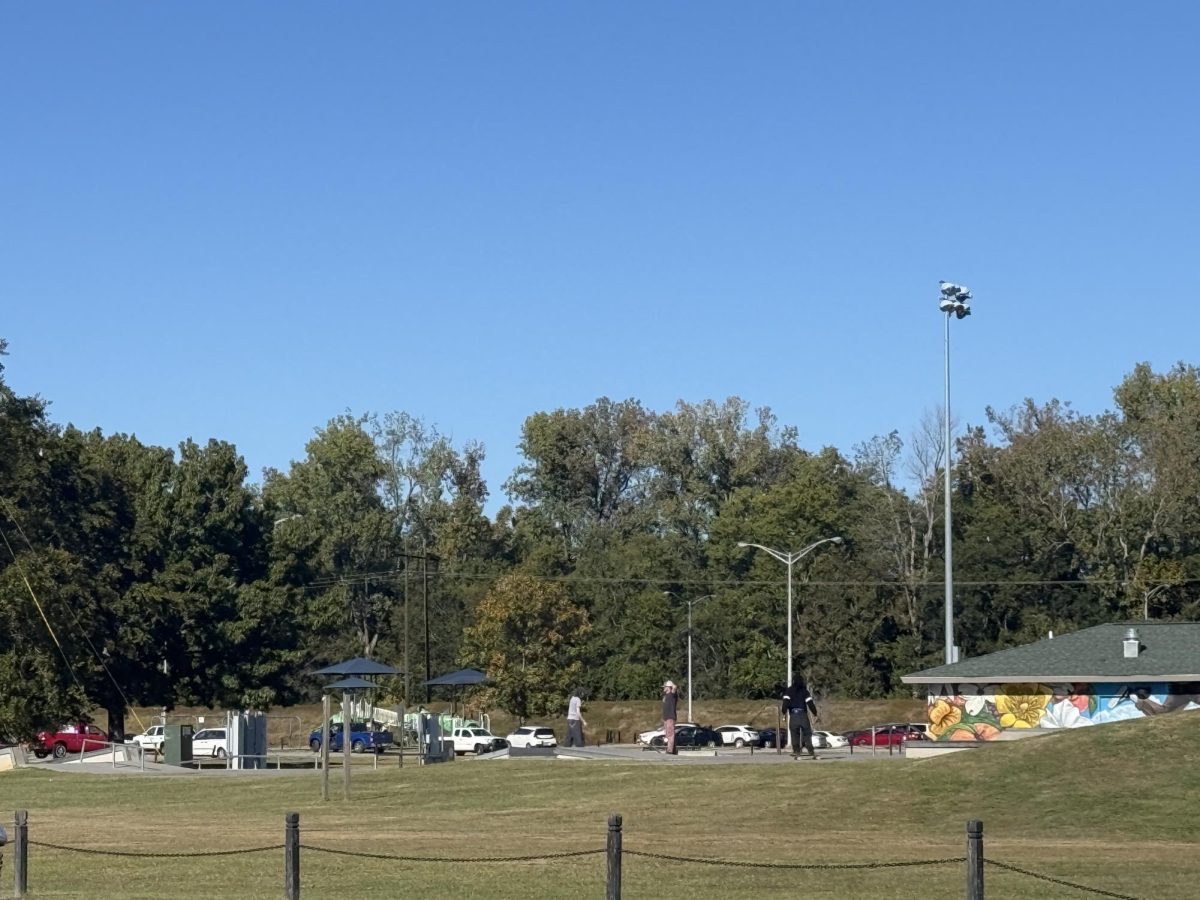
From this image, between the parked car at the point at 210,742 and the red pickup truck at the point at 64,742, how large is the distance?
6.18 meters

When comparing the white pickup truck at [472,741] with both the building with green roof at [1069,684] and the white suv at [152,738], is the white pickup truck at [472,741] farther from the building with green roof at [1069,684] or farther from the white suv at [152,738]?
the building with green roof at [1069,684]

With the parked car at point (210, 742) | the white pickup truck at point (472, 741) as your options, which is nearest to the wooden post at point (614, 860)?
the parked car at point (210, 742)

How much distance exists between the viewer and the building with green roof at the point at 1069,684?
48.5m

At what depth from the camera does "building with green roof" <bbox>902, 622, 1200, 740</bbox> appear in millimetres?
48500

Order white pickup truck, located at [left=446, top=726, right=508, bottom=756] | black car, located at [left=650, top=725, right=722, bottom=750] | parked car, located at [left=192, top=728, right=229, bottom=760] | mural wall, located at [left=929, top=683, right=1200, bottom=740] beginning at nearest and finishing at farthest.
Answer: mural wall, located at [left=929, top=683, right=1200, bottom=740] < parked car, located at [left=192, top=728, right=229, bottom=760] < black car, located at [left=650, top=725, right=722, bottom=750] < white pickup truck, located at [left=446, top=726, right=508, bottom=756]

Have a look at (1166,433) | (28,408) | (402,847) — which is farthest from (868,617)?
(402,847)

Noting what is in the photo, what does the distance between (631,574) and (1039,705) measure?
59784mm

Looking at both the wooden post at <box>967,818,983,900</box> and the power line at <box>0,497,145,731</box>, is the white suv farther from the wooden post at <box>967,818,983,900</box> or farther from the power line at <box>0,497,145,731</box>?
the wooden post at <box>967,818,983,900</box>

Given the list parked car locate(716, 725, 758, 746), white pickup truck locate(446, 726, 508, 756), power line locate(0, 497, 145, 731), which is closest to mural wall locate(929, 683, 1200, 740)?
power line locate(0, 497, 145, 731)

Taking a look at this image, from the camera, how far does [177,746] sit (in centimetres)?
5341

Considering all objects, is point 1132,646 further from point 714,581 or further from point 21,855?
point 714,581

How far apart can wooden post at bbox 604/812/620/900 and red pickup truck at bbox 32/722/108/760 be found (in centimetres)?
5512

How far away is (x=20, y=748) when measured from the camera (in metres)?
52.9

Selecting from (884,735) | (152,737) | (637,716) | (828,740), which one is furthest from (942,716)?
(637,716)
